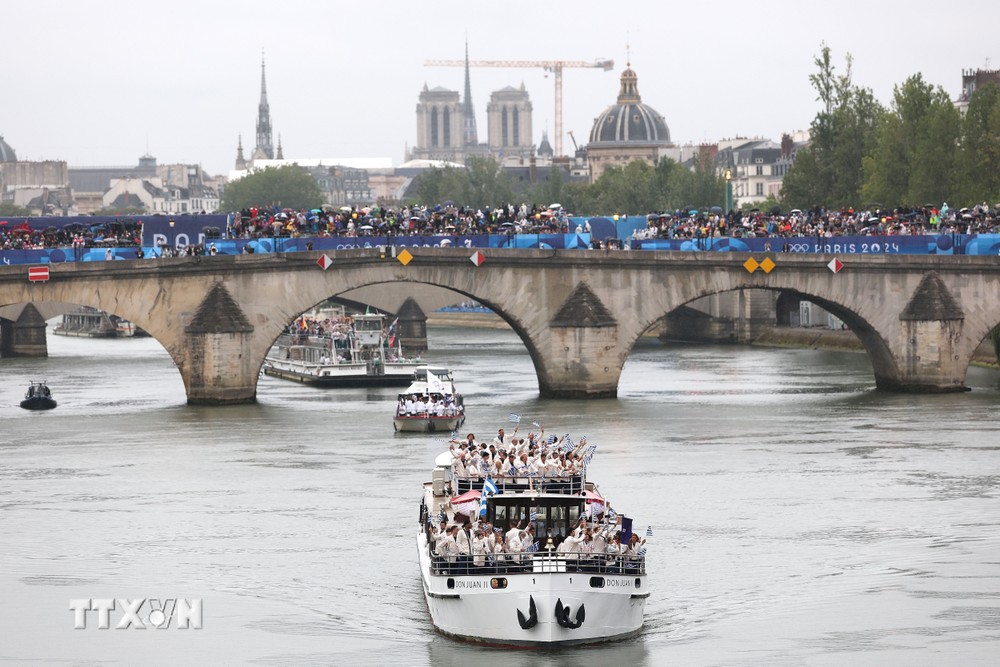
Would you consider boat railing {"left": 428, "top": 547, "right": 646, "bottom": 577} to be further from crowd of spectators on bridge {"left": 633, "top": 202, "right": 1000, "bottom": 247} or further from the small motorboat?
crowd of spectators on bridge {"left": 633, "top": 202, "right": 1000, "bottom": 247}

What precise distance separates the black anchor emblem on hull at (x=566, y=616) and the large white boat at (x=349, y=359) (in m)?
58.7

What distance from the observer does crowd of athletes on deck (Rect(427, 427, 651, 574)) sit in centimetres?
4191

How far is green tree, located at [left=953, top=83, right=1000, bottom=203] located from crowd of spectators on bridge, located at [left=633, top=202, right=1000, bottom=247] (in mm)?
18251

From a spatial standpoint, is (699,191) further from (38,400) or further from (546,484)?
(546,484)

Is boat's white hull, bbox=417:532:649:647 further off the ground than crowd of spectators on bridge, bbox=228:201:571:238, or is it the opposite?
crowd of spectators on bridge, bbox=228:201:571:238

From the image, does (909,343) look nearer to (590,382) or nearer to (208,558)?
(590,382)

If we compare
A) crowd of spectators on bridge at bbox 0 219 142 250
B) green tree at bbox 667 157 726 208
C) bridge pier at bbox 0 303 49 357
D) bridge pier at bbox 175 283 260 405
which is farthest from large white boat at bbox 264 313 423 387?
green tree at bbox 667 157 726 208

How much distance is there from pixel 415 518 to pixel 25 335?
78.5m

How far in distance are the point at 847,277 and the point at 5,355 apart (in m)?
63.8

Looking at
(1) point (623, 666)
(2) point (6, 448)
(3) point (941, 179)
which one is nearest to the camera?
(1) point (623, 666)

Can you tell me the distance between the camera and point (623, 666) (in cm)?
4084

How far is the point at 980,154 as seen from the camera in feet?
376

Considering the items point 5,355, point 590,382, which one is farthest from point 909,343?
point 5,355

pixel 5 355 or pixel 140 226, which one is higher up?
pixel 140 226
